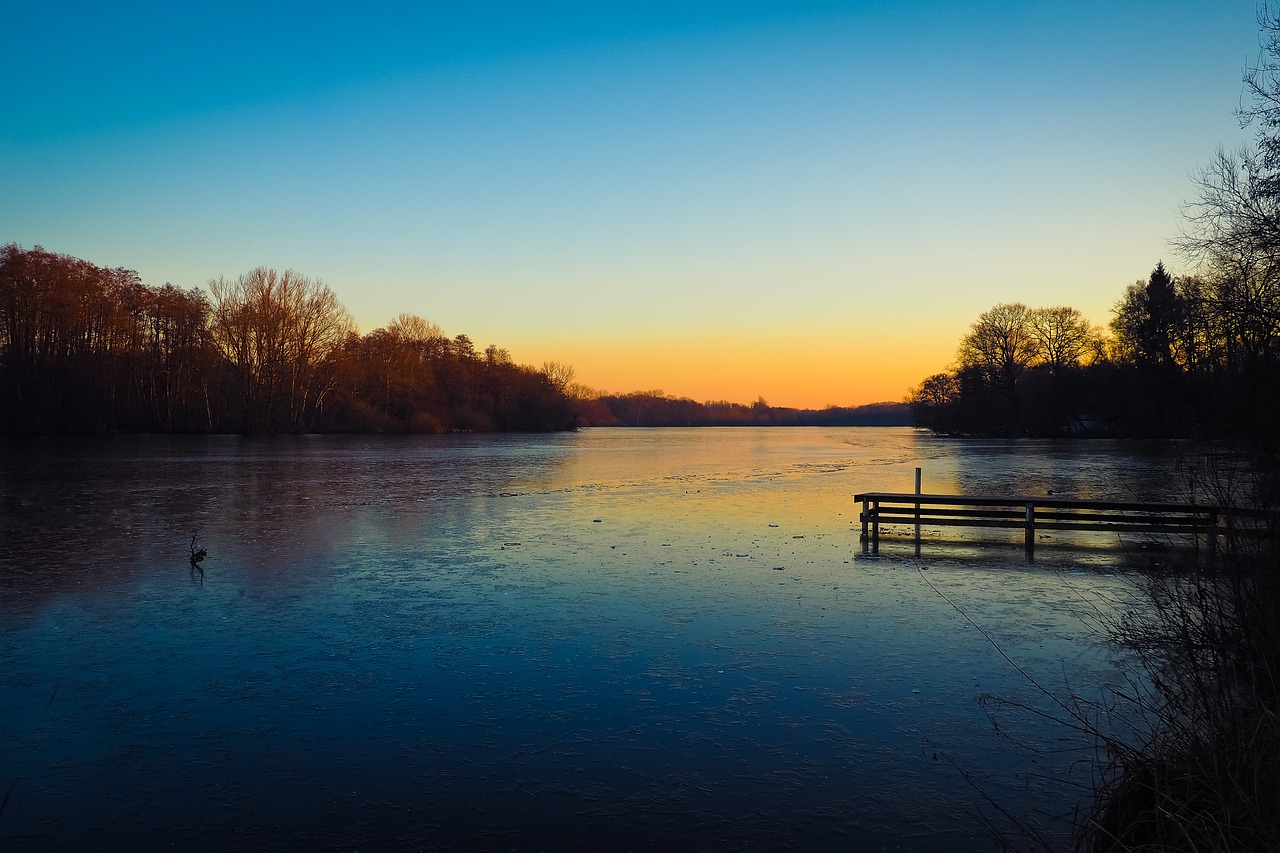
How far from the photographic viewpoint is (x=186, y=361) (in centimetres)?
7225

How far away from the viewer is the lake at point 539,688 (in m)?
4.32

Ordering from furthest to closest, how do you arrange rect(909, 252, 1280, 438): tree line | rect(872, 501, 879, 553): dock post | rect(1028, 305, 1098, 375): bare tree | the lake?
rect(1028, 305, 1098, 375): bare tree → rect(909, 252, 1280, 438): tree line → rect(872, 501, 879, 553): dock post → the lake

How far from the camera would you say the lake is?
432 cm

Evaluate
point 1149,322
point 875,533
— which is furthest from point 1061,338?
point 875,533

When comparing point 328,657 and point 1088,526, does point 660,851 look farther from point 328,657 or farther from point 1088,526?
point 1088,526

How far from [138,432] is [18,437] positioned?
11.7m

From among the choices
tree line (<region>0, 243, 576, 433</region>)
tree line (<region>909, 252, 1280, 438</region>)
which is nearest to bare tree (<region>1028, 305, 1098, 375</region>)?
tree line (<region>909, 252, 1280, 438</region>)

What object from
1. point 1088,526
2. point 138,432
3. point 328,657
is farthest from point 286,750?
point 138,432

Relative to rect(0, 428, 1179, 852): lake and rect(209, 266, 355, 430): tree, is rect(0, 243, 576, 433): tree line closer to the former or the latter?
rect(209, 266, 355, 430): tree

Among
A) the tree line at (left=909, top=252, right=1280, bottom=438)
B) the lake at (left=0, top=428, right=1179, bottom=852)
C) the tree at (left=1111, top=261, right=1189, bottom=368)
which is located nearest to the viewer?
the lake at (left=0, top=428, right=1179, bottom=852)

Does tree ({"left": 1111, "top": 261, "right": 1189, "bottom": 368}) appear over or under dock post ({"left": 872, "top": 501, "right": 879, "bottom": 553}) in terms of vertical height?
over

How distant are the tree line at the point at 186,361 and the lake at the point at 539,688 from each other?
199ft

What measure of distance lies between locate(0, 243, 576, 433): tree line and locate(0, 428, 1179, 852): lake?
60.6 m

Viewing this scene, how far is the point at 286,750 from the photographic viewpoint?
205 inches
